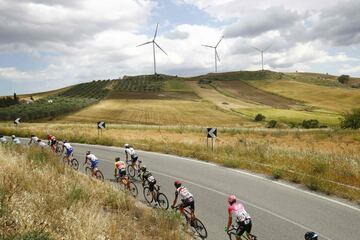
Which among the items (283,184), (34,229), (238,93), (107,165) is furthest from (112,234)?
(238,93)

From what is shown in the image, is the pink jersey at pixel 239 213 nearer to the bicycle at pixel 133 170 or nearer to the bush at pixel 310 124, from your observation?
the bicycle at pixel 133 170

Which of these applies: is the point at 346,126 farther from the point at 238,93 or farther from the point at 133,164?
the point at 238,93

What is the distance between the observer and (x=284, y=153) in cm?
2523

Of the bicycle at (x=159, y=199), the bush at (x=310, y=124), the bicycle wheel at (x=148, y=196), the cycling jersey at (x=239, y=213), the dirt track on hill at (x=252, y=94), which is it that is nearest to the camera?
the cycling jersey at (x=239, y=213)

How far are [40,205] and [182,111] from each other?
2847 inches

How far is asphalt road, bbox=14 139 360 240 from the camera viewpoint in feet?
40.5

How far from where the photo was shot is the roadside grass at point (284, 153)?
17.7 meters

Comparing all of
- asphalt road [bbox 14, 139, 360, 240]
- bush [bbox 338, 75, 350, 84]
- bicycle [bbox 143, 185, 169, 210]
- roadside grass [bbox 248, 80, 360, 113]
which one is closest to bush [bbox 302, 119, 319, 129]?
roadside grass [bbox 248, 80, 360, 113]

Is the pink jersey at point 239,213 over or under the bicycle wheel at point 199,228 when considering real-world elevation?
over

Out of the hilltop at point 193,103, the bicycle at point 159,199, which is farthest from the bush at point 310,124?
the bicycle at point 159,199

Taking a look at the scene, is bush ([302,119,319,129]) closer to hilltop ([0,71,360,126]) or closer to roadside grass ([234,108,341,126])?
roadside grass ([234,108,341,126])

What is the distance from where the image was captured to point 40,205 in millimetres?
9625

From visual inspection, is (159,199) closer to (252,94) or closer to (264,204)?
(264,204)

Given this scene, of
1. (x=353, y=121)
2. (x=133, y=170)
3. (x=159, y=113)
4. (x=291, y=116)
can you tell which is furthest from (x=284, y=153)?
(x=159, y=113)
